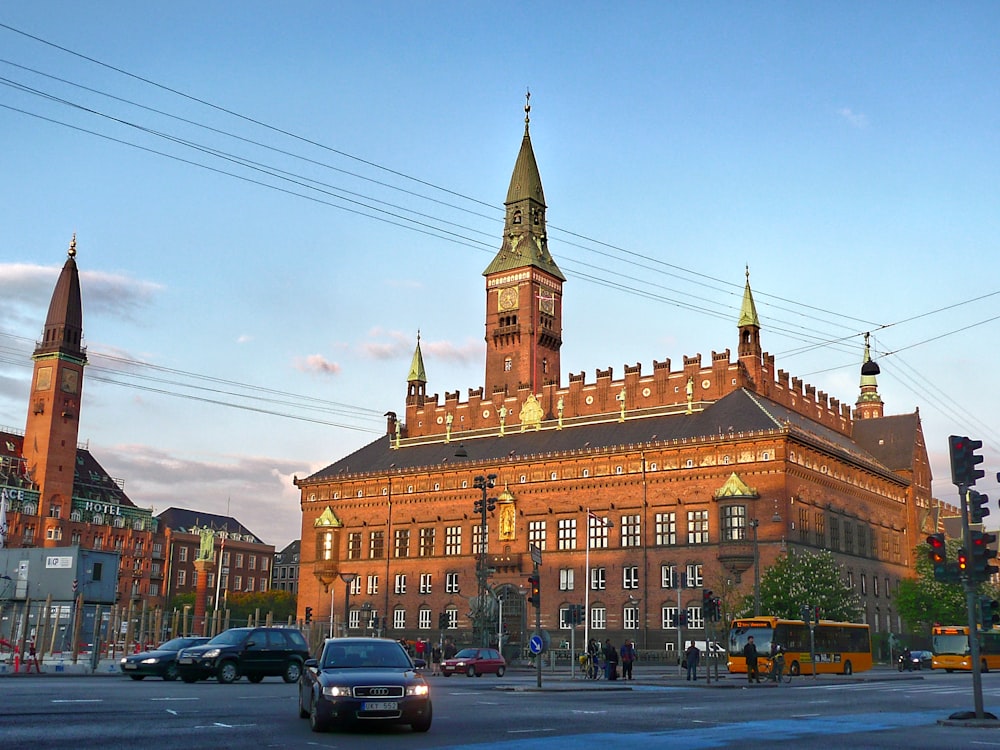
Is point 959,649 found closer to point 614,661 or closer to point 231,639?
point 614,661

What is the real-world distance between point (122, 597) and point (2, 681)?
93.6 meters

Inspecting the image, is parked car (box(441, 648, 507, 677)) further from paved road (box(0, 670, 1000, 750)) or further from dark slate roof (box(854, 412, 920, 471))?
dark slate roof (box(854, 412, 920, 471))

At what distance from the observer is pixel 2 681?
3014 centimetres

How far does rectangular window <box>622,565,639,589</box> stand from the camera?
235 ft

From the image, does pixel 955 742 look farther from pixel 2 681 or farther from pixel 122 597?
pixel 122 597

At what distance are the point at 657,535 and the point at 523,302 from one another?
25.3 metres

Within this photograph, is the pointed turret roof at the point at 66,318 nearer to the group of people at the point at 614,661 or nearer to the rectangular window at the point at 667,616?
the rectangular window at the point at 667,616

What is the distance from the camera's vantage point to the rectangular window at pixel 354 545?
3477 inches

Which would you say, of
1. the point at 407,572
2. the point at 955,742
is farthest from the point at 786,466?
the point at 955,742

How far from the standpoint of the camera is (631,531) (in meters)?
72.8

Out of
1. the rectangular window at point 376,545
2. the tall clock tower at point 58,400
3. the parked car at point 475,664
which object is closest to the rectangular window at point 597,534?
the rectangular window at point 376,545

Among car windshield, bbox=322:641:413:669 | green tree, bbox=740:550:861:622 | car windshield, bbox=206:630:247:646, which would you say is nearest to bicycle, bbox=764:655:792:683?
green tree, bbox=740:550:861:622

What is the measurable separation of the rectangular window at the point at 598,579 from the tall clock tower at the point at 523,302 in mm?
17361

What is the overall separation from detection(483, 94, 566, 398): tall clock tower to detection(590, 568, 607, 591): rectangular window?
17.4 metres
